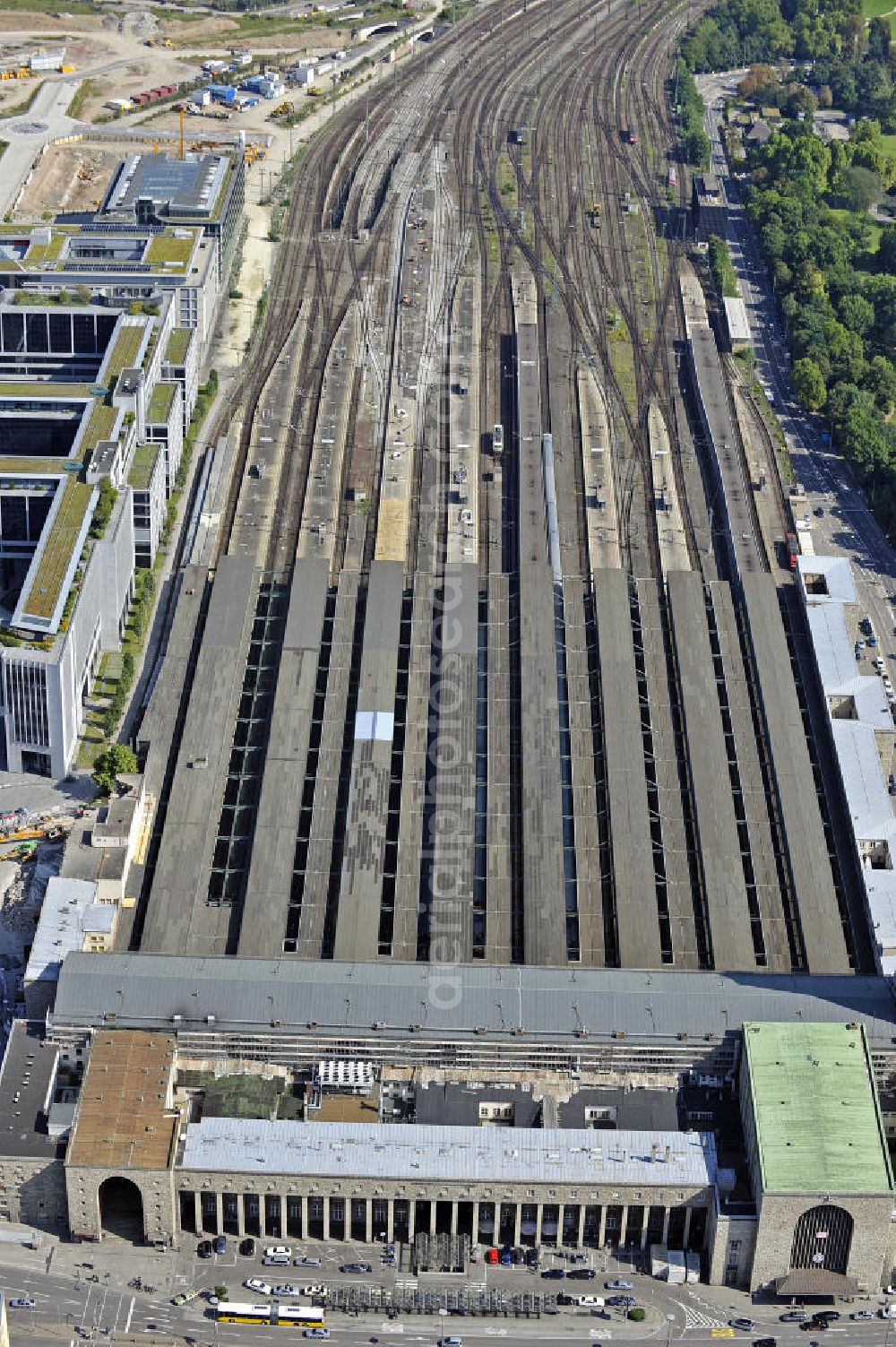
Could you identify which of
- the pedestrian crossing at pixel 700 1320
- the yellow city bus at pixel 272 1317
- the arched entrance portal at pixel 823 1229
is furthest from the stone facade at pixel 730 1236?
the yellow city bus at pixel 272 1317

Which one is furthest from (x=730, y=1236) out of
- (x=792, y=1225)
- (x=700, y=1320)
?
(x=700, y=1320)

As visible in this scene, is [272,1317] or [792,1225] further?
[792,1225]

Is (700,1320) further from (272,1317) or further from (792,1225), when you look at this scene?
(272,1317)

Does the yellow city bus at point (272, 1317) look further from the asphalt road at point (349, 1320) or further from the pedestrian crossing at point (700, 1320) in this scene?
the pedestrian crossing at point (700, 1320)

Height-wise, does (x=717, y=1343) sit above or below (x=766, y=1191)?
below

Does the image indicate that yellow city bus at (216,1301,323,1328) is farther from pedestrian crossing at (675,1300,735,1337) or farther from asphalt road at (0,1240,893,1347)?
pedestrian crossing at (675,1300,735,1337)

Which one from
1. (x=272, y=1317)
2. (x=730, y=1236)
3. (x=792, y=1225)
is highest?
(x=792, y=1225)

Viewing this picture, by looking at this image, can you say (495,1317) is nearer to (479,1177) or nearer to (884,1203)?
(479,1177)

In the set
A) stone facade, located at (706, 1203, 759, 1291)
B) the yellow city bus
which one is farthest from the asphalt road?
stone facade, located at (706, 1203, 759, 1291)

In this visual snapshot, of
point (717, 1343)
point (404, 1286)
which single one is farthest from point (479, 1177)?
point (717, 1343)

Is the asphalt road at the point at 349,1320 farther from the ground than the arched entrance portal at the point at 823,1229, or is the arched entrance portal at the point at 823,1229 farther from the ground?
the arched entrance portal at the point at 823,1229

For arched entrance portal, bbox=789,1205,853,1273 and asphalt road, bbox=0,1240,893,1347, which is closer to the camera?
asphalt road, bbox=0,1240,893,1347
